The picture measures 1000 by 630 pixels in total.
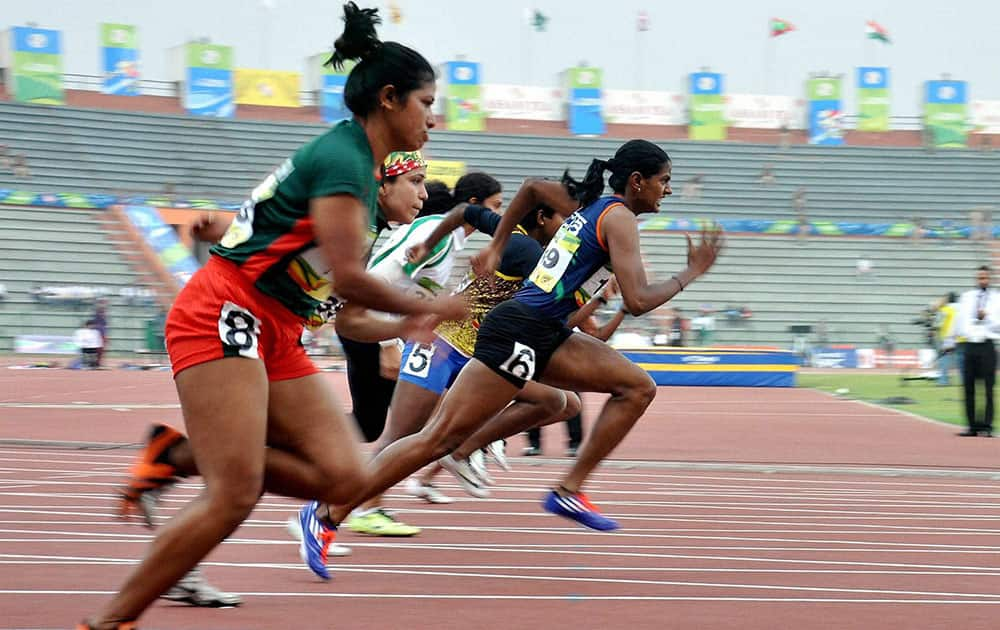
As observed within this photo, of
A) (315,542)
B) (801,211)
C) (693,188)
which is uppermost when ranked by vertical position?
(315,542)

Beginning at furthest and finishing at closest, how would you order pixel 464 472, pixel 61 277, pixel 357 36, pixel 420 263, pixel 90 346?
1. pixel 61 277
2. pixel 90 346
3. pixel 464 472
4. pixel 420 263
5. pixel 357 36

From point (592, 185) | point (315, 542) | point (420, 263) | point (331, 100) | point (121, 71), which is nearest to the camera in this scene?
point (315, 542)

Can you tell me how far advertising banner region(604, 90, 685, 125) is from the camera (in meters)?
51.0

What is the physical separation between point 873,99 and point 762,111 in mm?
4622

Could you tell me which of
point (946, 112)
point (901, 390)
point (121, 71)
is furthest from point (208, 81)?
point (901, 390)

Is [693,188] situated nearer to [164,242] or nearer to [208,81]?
[208,81]

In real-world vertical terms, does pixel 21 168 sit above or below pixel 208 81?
below

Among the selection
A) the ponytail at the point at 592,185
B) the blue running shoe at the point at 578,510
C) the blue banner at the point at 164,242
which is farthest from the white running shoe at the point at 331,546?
the blue banner at the point at 164,242

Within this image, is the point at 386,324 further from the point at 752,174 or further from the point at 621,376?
the point at 752,174

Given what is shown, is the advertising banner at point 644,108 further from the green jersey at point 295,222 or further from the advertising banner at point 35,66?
the green jersey at point 295,222

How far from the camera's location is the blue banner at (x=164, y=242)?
34.5 metres

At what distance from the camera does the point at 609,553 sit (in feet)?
18.8

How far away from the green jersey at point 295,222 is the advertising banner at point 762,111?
164 feet

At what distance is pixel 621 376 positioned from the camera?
19.8ft
